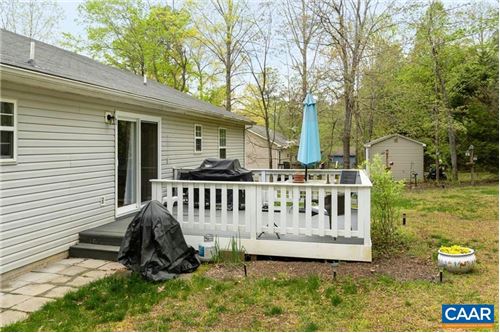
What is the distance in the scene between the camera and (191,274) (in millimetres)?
4621

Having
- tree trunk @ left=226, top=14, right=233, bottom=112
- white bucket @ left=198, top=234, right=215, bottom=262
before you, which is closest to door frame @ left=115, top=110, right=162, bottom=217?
white bucket @ left=198, top=234, right=215, bottom=262

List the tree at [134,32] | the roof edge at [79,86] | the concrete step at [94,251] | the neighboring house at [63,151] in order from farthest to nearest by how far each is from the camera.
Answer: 1. the tree at [134,32]
2. the concrete step at [94,251]
3. the neighboring house at [63,151]
4. the roof edge at [79,86]

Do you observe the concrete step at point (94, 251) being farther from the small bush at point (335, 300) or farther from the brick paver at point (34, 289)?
the small bush at point (335, 300)

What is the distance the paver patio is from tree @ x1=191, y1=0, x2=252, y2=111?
52.2ft

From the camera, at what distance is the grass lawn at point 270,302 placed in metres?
3.28

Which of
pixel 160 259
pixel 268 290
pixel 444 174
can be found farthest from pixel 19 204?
pixel 444 174

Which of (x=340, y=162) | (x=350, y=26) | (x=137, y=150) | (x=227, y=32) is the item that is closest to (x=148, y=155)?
(x=137, y=150)

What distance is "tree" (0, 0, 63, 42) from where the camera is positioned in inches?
727

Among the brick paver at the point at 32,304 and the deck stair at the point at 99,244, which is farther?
the deck stair at the point at 99,244

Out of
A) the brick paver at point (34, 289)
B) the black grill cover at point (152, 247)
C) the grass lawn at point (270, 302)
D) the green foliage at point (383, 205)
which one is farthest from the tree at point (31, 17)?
the green foliage at point (383, 205)

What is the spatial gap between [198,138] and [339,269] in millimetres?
6511

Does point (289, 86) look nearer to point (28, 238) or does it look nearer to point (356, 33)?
point (356, 33)

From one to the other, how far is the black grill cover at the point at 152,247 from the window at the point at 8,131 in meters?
1.74

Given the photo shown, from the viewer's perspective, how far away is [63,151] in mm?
5484
